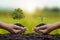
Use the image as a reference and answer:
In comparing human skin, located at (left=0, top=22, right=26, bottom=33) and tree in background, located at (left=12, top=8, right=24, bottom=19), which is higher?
tree in background, located at (left=12, top=8, right=24, bottom=19)

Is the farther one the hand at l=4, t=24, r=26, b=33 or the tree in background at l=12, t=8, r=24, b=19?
the tree in background at l=12, t=8, r=24, b=19

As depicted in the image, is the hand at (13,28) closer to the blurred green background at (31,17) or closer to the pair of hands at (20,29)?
the pair of hands at (20,29)

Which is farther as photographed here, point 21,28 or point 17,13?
point 17,13

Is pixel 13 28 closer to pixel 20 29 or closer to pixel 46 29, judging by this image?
pixel 20 29

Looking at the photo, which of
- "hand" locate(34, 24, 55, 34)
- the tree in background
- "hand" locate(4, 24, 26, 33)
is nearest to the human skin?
"hand" locate(4, 24, 26, 33)

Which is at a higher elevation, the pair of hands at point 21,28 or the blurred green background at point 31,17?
the blurred green background at point 31,17

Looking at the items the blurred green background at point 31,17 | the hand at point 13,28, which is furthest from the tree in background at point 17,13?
the hand at point 13,28

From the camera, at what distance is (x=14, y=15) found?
178 centimetres

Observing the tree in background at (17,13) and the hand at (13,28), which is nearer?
the hand at (13,28)

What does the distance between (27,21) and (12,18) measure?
0.19 meters

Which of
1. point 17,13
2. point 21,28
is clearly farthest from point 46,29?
point 17,13

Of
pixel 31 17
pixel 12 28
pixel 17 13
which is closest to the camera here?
pixel 12 28

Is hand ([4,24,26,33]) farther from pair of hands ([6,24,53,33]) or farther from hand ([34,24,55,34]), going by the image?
hand ([34,24,55,34])

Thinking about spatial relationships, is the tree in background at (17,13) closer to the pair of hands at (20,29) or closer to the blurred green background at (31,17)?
the blurred green background at (31,17)
